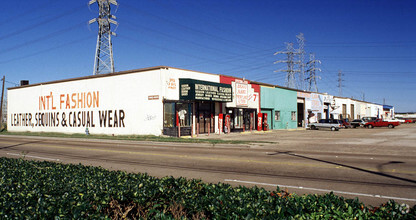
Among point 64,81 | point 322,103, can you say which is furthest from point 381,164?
point 322,103

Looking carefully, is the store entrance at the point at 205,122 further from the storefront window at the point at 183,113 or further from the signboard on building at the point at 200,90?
the signboard on building at the point at 200,90

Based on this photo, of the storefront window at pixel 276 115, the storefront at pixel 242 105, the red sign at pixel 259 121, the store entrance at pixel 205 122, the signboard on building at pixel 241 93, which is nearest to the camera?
the store entrance at pixel 205 122

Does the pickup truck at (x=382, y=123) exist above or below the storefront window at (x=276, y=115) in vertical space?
below

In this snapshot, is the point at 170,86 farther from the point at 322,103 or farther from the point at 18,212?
the point at 322,103

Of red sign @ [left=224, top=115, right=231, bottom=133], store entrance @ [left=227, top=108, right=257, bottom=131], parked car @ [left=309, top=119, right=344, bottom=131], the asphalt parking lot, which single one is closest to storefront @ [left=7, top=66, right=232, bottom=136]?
red sign @ [left=224, top=115, right=231, bottom=133]

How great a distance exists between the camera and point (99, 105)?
33625 mm

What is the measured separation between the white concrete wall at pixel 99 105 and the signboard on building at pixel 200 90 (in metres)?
2.26

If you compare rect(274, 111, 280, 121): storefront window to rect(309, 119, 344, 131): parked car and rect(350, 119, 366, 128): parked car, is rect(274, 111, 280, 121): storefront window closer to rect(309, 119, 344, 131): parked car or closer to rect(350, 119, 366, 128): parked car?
rect(309, 119, 344, 131): parked car

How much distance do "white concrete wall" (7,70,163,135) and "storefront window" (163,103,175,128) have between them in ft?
1.24

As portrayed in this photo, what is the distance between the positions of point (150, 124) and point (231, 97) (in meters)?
9.52

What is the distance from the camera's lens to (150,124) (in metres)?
29.0

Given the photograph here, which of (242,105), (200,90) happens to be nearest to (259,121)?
(242,105)

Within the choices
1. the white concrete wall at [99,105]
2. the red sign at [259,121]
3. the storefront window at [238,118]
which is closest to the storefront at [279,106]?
the red sign at [259,121]

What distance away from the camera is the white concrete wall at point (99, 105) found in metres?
29.1
